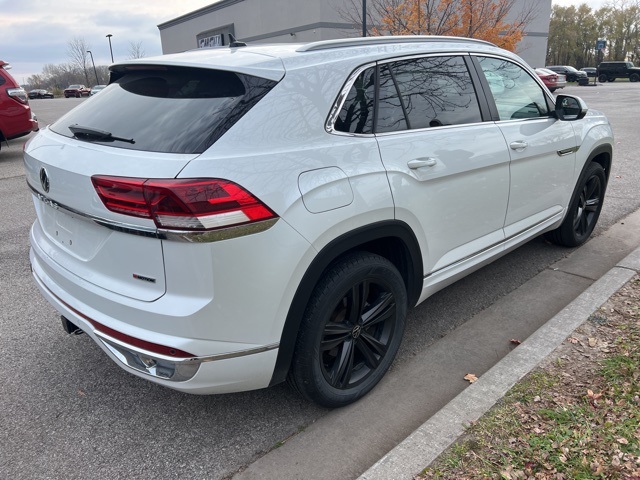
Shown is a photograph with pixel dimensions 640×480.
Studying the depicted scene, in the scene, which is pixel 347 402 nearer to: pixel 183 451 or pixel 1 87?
pixel 183 451

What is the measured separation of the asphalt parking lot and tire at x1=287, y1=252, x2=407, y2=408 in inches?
7.2

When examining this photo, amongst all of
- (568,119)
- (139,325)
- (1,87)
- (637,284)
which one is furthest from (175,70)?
(1,87)

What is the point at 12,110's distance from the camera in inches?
403

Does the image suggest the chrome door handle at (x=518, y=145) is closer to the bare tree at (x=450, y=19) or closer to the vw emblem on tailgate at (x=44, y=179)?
the vw emblem on tailgate at (x=44, y=179)

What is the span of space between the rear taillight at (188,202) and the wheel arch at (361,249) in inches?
15.8

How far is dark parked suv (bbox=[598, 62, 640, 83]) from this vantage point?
4956 cm

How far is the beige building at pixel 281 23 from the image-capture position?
31.3 metres

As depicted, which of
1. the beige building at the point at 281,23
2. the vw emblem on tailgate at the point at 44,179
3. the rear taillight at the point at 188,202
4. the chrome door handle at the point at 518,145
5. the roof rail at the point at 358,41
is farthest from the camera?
the beige building at the point at 281,23

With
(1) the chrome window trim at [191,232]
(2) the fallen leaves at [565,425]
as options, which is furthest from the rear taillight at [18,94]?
(2) the fallen leaves at [565,425]

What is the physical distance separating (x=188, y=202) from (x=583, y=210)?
4.18 m

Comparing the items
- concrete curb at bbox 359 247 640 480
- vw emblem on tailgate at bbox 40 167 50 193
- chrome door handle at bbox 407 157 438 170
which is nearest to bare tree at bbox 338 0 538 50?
concrete curb at bbox 359 247 640 480

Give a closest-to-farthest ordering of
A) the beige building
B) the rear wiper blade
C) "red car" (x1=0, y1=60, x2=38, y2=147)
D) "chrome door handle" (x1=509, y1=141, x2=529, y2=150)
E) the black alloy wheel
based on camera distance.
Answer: the rear wiper blade
"chrome door handle" (x1=509, y1=141, x2=529, y2=150)
the black alloy wheel
"red car" (x1=0, y1=60, x2=38, y2=147)
the beige building

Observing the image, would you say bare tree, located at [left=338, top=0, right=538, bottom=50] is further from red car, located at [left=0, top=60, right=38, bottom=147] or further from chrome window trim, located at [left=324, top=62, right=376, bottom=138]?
chrome window trim, located at [left=324, top=62, right=376, bottom=138]

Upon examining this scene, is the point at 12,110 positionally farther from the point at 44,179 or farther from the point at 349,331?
the point at 349,331
